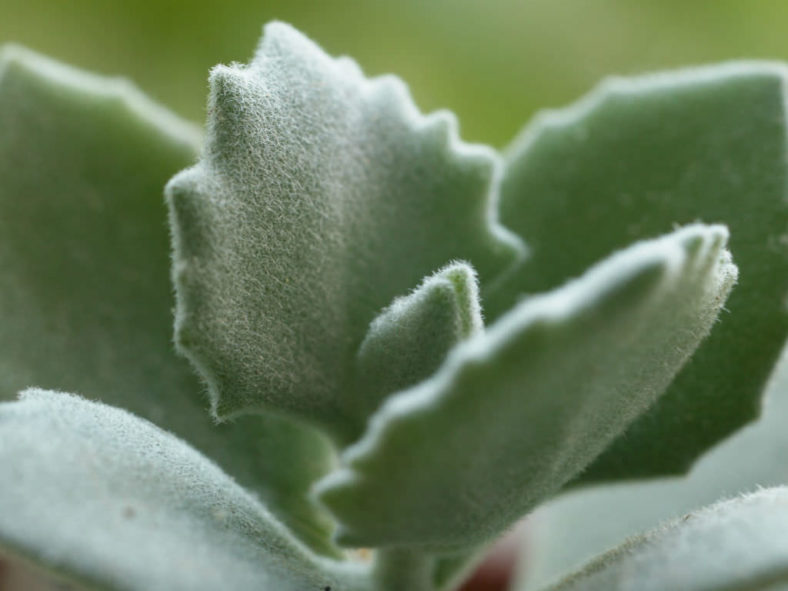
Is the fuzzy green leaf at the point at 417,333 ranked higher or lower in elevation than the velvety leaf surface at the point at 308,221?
lower

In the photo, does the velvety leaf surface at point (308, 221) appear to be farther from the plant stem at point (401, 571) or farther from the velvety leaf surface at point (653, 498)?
the velvety leaf surface at point (653, 498)

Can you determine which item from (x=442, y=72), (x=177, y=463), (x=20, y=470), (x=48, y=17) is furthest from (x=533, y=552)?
(x=48, y=17)

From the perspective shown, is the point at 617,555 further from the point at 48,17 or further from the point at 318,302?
the point at 48,17

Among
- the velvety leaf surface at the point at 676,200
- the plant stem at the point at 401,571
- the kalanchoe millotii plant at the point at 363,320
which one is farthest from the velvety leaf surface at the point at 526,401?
the velvety leaf surface at the point at 676,200

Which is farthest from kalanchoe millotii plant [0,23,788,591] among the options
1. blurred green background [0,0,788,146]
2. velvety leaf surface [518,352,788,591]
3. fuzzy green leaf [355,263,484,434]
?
blurred green background [0,0,788,146]

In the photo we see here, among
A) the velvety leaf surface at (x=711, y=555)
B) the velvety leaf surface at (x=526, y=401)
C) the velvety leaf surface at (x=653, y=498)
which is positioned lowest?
the velvety leaf surface at (x=711, y=555)

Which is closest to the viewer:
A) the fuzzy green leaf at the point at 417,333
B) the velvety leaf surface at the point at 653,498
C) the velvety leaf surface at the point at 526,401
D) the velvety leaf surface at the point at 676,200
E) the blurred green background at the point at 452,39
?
the velvety leaf surface at the point at 526,401
